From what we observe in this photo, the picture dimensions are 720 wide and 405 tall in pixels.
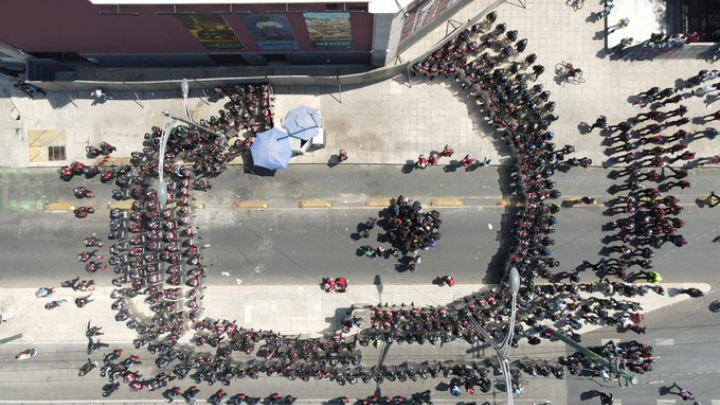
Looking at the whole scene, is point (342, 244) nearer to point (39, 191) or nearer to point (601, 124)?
point (601, 124)

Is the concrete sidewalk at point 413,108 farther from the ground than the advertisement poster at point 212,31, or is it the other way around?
the advertisement poster at point 212,31

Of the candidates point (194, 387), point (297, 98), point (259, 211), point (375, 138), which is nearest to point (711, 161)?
point (375, 138)

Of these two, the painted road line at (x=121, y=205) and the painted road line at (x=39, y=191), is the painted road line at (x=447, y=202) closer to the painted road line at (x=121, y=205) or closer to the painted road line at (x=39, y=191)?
the painted road line at (x=121, y=205)

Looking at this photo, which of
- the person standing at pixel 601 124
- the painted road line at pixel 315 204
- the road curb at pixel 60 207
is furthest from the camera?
the road curb at pixel 60 207

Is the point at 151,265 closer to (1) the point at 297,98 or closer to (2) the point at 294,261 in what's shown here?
(2) the point at 294,261

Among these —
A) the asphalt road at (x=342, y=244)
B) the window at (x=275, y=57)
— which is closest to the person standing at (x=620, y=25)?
the asphalt road at (x=342, y=244)

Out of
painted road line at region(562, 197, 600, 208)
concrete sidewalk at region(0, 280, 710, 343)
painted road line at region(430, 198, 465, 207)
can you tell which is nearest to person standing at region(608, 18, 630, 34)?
painted road line at region(562, 197, 600, 208)
